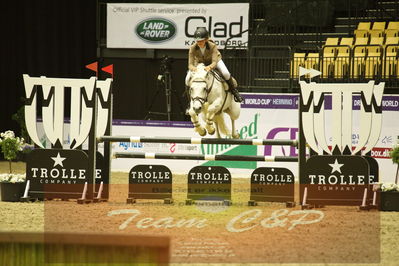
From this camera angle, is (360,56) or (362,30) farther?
(362,30)

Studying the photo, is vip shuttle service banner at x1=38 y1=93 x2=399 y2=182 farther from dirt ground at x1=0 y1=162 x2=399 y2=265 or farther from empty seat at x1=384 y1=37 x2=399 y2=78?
dirt ground at x1=0 y1=162 x2=399 y2=265

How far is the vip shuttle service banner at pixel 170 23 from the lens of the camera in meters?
15.6

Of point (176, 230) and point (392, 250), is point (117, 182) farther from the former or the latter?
point (392, 250)

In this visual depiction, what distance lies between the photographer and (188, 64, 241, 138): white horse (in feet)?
30.0

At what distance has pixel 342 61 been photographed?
14.0 meters

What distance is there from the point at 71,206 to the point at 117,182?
3.24 m

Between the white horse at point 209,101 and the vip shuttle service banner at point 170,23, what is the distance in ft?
17.9

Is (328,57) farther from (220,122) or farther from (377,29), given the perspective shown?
(220,122)

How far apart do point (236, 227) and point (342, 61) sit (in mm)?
7336

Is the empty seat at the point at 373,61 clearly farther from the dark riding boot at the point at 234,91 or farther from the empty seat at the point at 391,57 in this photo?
the dark riding boot at the point at 234,91

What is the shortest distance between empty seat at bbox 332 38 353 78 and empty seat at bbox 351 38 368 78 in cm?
15

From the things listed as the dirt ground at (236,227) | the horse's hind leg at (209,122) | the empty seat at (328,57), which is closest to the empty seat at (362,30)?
the empty seat at (328,57)

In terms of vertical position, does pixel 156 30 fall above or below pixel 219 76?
above

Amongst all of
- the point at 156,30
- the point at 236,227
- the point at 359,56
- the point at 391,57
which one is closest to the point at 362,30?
the point at 391,57
